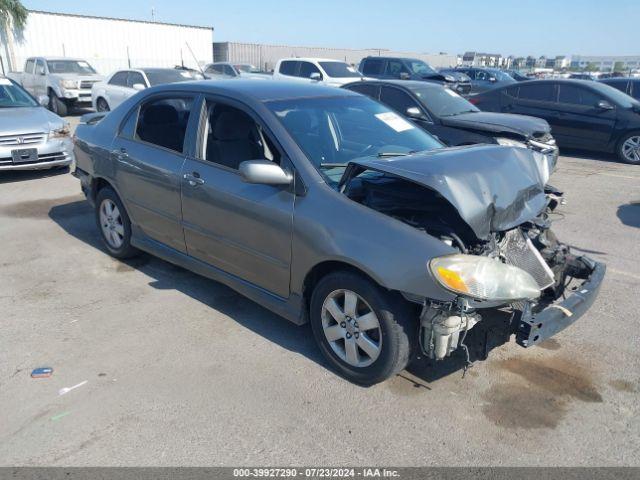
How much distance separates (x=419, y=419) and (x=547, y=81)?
10750 millimetres

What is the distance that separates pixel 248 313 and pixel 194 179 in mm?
1141

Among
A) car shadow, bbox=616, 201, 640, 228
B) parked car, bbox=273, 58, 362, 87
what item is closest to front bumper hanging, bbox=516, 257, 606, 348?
car shadow, bbox=616, 201, 640, 228

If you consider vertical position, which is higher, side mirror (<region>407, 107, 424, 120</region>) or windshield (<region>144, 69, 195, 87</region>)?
windshield (<region>144, 69, 195, 87</region>)

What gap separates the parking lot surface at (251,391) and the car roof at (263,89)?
5.54 ft

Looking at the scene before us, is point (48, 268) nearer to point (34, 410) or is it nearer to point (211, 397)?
point (34, 410)

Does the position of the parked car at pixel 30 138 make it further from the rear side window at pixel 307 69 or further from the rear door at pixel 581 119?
the rear door at pixel 581 119

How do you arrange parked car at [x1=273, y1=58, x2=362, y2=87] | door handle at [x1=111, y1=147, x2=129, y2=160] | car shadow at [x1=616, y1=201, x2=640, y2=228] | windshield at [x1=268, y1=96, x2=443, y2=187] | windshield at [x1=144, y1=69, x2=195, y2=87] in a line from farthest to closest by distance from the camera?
1. parked car at [x1=273, y1=58, x2=362, y2=87]
2. windshield at [x1=144, y1=69, x2=195, y2=87]
3. car shadow at [x1=616, y1=201, x2=640, y2=228]
4. door handle at [x1=111, y1=147, x2=129, y2=160]
5. windshield at [x1=268, y1=96, x2=443, y2=187]

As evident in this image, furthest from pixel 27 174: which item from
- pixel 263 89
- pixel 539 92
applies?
pixel 539 92

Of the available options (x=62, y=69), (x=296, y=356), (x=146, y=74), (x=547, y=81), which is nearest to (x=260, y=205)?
(x=296, y=356)

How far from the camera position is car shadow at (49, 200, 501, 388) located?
11.7 ft

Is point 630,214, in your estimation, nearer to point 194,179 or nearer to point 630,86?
point 194,179

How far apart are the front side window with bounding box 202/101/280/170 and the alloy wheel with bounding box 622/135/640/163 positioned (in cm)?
960

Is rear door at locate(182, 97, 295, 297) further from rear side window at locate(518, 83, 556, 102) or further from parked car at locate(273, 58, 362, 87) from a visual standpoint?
parked car at locate(273, 58, 362, 87)

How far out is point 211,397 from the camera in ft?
10.6
